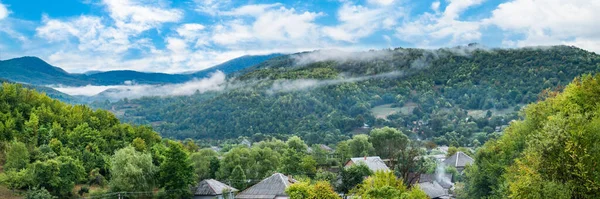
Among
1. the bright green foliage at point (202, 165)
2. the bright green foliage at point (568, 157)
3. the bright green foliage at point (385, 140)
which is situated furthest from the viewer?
the bright green foliage at point (385, 140)

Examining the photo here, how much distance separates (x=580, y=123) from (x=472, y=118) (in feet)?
536

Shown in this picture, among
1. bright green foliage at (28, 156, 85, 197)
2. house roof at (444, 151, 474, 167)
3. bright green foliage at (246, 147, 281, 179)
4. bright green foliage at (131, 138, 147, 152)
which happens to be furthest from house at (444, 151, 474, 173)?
bright green foliage at (28, 156, 85, 197)

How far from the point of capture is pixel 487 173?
49.1m

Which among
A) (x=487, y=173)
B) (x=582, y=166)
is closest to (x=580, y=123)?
(x=582, y=166)

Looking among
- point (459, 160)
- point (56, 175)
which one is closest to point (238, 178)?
point (56, 175)

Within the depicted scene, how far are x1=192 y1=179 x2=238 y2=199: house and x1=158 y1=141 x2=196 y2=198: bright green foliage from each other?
3.81 ft

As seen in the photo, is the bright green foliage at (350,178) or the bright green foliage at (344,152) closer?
the bright green foliage at (350,178)

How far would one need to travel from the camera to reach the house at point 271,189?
5381 cm

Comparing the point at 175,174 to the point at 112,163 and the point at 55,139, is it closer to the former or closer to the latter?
the point at 112,163

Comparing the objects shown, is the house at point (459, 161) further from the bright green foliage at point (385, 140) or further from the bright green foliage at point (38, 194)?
the bright green foliage at point (38, 194)

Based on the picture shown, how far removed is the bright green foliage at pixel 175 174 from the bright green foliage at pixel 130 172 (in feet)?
5.04

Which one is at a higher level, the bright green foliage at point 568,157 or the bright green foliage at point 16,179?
the bright green foliage at point 568,157

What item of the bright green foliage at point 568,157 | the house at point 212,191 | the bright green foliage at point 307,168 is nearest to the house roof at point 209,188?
the house at point 212,191

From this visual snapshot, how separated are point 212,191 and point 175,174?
4118mm
